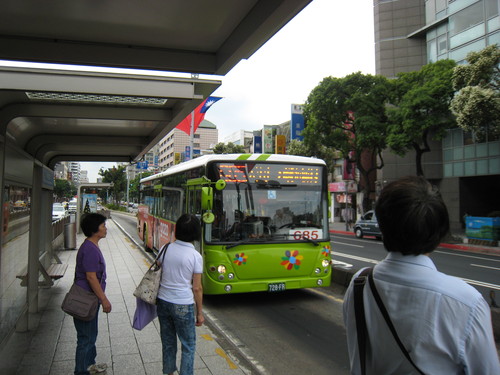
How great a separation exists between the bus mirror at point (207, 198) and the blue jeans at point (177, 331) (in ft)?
9.90

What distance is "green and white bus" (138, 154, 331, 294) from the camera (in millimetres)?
6832

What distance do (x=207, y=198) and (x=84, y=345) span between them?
10.7ft

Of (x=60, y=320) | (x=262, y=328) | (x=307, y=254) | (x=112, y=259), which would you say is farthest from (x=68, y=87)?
(x=112, y=259)

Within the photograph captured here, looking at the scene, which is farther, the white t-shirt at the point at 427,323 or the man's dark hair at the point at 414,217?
the man's dark hair at the point at 414,217

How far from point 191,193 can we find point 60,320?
341cm

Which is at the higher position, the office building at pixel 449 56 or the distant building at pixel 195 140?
the distant building at pixel 195 140

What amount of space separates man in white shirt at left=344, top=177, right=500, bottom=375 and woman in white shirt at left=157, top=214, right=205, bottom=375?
209 centimetres

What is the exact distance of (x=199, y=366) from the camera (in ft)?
14.1

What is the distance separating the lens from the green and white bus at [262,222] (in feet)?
22.4

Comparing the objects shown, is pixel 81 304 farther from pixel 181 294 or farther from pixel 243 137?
pixel 243 137

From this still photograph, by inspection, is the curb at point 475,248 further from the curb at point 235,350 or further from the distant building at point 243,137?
the distant building at point 243,137

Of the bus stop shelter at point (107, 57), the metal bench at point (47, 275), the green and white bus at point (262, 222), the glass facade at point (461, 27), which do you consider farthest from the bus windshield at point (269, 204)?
the glass facade at point (461, 27)

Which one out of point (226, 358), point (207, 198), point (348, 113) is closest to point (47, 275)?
point (207, 198)

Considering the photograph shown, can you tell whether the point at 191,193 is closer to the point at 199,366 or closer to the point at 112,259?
the point at 199,366
